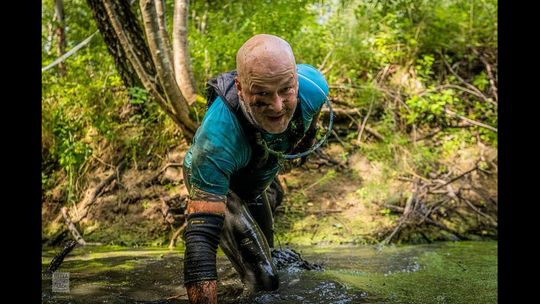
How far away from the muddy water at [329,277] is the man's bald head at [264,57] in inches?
51.0

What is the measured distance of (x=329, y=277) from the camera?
3748 mm

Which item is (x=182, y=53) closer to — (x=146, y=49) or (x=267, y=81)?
(x=146, y=49)

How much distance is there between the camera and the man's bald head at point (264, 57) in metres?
2.63

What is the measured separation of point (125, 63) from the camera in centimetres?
588

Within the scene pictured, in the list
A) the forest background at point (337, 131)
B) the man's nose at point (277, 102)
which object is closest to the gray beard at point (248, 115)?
the man's nose at point (277, 102)

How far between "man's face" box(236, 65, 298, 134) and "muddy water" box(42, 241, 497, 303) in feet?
3.39

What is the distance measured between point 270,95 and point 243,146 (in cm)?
38

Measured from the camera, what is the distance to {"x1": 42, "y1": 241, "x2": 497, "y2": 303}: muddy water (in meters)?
3.27

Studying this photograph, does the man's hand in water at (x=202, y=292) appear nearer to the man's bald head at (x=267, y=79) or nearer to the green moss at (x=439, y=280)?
the man's bald head at (x=267, y=79)

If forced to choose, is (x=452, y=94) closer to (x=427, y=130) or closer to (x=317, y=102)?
(x=427, y=130)

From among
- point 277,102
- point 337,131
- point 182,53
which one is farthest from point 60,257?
point 337,131

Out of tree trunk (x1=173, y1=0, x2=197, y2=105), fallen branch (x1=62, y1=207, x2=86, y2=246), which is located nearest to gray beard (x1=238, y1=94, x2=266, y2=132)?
tree trunk (x1=173, y1=0, x2=197, y2=105)
